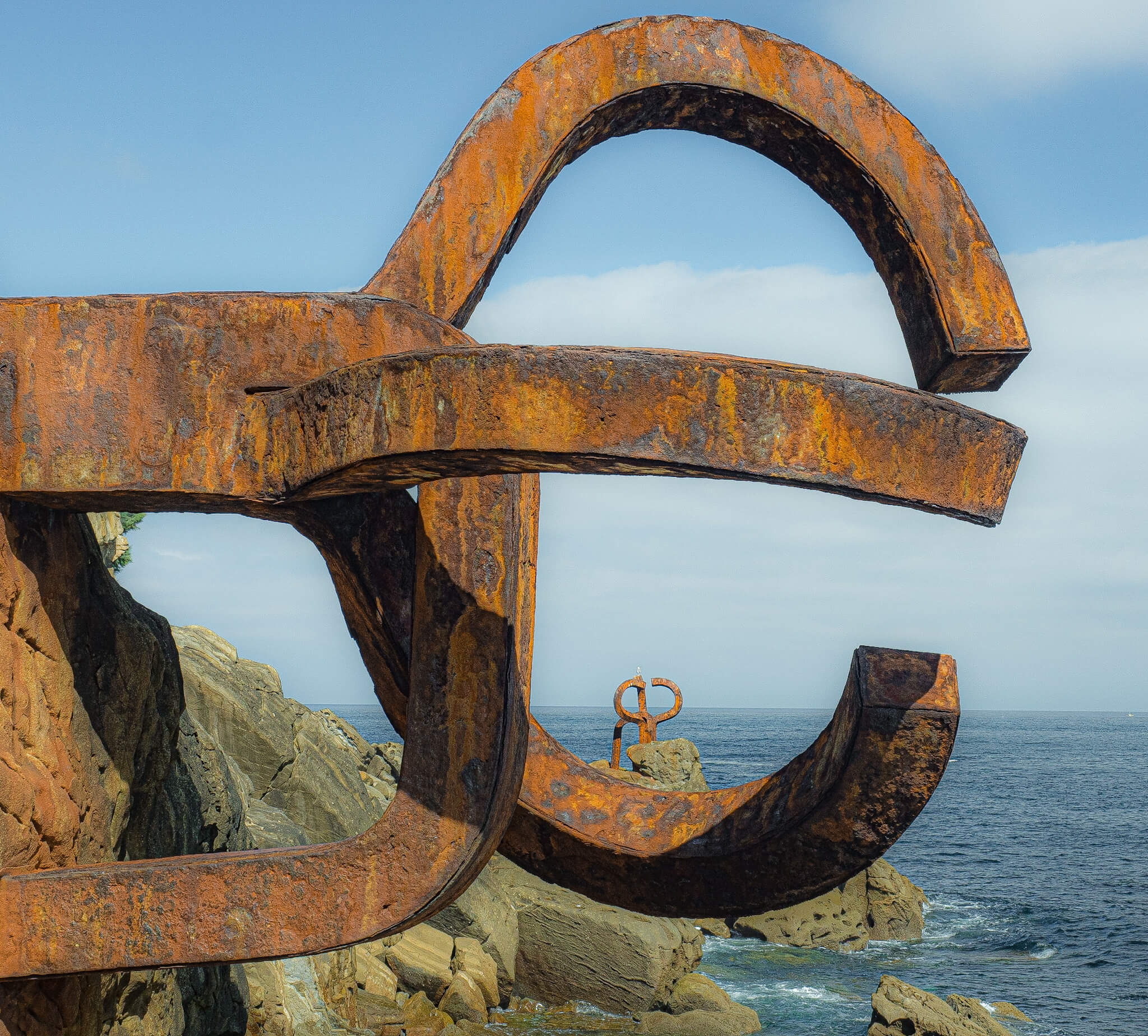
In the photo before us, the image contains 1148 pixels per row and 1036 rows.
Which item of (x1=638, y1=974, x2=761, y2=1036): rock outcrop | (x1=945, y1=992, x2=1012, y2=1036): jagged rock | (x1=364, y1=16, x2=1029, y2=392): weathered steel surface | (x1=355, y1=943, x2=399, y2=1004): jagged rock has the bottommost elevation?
(x1=638, y1=974, x2=761, y2=1036): rock outcrop

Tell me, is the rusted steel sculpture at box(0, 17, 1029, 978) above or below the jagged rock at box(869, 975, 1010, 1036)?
above

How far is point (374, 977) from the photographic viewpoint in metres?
10.2

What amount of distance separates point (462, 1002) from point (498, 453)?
1033 cm

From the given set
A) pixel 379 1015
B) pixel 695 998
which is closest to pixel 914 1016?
pixel 695 998

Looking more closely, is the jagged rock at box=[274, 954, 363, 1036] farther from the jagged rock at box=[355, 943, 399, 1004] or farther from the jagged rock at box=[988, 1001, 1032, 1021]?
the jagged rock at box=[988, 1001, 1032, 1021]

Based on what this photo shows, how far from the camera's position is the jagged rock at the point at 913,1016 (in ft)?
34.7

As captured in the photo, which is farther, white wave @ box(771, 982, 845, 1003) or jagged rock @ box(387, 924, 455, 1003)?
white wave @ box(771, 982, 845, 1003)

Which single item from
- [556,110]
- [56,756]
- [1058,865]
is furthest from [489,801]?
[1058,865]

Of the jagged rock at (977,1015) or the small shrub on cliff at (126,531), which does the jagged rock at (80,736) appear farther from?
the small shrub on cliff at (126,531)

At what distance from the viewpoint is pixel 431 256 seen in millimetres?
2334

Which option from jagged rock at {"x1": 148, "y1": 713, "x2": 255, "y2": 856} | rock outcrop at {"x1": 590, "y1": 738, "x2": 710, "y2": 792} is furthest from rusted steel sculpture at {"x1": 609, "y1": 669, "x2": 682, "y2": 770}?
jagged rock at {"x1": 148, "y1": 713, "x2": 255, "y2": 856}

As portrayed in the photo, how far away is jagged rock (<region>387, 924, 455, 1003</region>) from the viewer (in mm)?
10805

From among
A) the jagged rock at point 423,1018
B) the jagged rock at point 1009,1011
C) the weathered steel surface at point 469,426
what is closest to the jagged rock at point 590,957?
the jagged rock at point 423,1018

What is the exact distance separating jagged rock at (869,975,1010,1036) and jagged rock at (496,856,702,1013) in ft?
8.18
